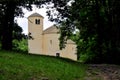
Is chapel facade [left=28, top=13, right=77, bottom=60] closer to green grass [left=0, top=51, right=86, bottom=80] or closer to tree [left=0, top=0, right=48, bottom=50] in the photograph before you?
tree [left=0, top=0, right=48, bottom=50]

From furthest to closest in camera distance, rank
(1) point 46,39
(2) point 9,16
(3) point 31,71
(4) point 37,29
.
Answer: (1) point 46,39, (4) point 37,29, (2) point 9,16, (3) point 31,71

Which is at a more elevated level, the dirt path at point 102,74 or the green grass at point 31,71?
the green grass at point 31,71

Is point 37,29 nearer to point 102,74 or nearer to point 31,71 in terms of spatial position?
point 102,74

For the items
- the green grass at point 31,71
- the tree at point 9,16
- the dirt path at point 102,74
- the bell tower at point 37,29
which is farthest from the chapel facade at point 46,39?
the green grass at point 31,71

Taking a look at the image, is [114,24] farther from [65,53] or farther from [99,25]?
[65,53]

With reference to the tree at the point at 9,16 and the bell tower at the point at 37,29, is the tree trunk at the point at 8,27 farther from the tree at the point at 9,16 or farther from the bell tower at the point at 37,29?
the bell tower at the point at 37,29

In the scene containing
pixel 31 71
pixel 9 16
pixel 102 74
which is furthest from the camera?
pixel 9 16

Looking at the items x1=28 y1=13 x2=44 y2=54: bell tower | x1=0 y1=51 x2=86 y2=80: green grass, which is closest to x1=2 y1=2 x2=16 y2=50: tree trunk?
x1=0 y1=51 x2=86 y2=80: green grass

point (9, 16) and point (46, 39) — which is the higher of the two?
point (9, 16)

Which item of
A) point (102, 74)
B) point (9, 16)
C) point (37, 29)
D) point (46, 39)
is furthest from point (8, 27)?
point (46, 39)

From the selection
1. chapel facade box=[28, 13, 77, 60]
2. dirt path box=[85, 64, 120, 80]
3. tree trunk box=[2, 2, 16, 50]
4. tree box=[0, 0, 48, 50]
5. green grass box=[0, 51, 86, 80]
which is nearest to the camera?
green grass box=[0, 51, 86, 80]

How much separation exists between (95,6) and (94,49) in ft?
14.3

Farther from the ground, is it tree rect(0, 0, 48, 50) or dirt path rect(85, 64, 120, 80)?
tree rect(0, 0, 48, 50)

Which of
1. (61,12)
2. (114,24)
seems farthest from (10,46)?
(114,24)
